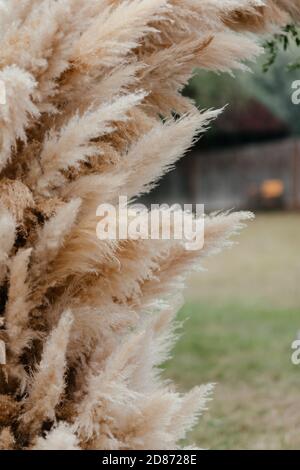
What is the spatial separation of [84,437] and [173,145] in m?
0.73

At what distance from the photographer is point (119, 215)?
1627 millimetres

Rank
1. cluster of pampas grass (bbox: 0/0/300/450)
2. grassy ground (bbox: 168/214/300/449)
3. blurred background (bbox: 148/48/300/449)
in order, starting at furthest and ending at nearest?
1. blurred background (bbox: 148/48/300/449)
2. grassy ground (bbox: 168/214/300/449)
3. cluster of pampas grass (bbox: 0/0/300/450)

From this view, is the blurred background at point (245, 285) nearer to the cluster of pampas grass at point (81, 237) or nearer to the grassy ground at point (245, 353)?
the grassy ground at point (245, 353)

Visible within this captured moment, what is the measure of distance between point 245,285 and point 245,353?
5715mm

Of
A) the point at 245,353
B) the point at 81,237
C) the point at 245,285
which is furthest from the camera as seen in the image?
the point at 245,285

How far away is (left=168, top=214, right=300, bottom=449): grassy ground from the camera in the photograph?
536 cm

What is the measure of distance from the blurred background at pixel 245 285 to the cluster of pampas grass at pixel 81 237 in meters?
0.49

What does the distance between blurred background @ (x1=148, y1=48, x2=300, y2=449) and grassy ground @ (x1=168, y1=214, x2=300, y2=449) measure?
13mm

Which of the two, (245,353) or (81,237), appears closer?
(81,237)

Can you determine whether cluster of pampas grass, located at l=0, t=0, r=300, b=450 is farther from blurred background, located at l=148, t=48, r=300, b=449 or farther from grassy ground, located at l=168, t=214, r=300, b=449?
grassy ground, located at l=168, t=214, r=300, b=449

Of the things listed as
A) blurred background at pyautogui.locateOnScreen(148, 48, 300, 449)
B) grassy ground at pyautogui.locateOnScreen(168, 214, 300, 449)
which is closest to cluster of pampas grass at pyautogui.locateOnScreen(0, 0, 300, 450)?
blurred background at pyautogui.locateOnScreen(148, 48, 300, 449)

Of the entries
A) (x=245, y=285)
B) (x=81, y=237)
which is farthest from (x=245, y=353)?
(x=81, y=237)

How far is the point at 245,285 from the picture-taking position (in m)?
13.6

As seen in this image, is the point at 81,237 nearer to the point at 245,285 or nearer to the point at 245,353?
the point at 245,353
